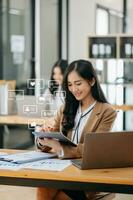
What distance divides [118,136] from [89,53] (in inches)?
178

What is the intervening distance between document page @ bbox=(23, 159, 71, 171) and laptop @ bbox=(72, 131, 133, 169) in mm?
92

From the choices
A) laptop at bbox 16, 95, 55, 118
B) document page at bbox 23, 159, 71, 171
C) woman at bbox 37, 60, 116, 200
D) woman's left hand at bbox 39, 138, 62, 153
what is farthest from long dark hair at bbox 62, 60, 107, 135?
laptop at bbox 16, 95, 55, 118

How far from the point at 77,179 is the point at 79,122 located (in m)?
0.79

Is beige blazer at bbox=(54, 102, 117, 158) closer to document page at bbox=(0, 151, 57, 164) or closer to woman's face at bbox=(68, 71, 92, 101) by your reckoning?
woman's face at bbox=(68, 71, 92, 101)

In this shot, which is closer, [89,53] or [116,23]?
[89,53]

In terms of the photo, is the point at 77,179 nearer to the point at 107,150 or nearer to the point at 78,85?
A: the point at 107,150

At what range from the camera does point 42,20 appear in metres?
6.86

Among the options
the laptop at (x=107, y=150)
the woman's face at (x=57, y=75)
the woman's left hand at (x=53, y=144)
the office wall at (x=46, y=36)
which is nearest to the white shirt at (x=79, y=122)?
the woman's left hand at (x=53, y=144)

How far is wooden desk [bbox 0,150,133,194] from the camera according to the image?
179 cm

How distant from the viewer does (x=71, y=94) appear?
259 centimetres

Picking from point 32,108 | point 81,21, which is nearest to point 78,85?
point 32,108

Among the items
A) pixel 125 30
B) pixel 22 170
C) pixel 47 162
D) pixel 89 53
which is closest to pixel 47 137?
pixel 47 162

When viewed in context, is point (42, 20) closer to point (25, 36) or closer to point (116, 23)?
point (25, 36)

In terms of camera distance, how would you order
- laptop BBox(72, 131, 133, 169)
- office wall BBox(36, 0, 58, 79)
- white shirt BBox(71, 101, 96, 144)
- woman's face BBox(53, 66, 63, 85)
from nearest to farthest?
laptop BBox(72, 131, 133, 169)
white shirt BBox(71, 101, 96, 144)
woman's face BBox(53, 66, 63, 85)
office wall BBox(36, 0, 58, 79)
